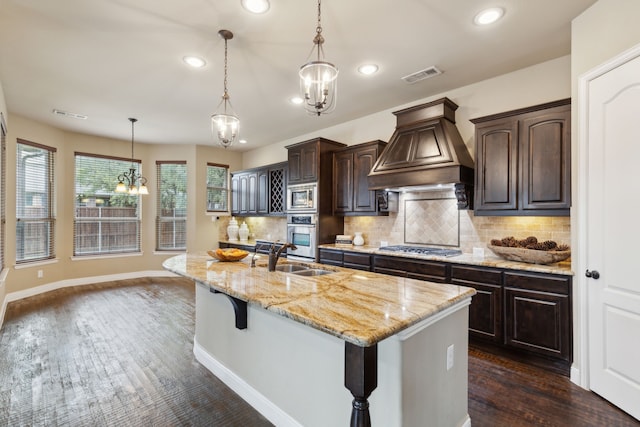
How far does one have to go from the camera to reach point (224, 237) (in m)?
7.30

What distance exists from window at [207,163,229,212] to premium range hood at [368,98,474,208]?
4.37 m

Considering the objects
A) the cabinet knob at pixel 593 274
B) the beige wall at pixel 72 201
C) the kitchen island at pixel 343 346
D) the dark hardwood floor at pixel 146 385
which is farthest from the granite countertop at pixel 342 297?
the beige wall at pixel 72 201

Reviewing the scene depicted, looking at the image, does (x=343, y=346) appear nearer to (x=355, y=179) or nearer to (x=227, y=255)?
(x=227, y=255)

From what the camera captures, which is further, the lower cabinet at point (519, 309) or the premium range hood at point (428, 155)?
the premium range hood at point (428, 155)

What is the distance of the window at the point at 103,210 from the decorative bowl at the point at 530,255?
6.78 metres

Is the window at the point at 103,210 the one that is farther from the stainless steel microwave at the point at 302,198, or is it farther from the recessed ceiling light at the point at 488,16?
the recessed ceiling light at the point at 488,16

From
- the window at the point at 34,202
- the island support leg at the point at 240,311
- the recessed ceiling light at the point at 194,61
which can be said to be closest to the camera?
the island support leg at the point at 240,311

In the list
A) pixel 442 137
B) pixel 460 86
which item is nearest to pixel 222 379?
pixel 442 137

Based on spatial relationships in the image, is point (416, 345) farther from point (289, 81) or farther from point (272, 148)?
point (272, 148)

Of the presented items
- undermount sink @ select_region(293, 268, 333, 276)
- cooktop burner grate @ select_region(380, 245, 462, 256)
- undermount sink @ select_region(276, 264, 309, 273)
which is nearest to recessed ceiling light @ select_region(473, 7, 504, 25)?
cooktop burner grate @ select_region(380, 245, 462, 256)

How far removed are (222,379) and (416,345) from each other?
1.83 meters

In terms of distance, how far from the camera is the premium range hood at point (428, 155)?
3402 mm

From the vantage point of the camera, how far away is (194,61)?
3172mm

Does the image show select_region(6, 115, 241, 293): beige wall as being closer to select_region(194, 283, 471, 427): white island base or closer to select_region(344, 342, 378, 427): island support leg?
select_region(194, 283, 471, 427): white island base
